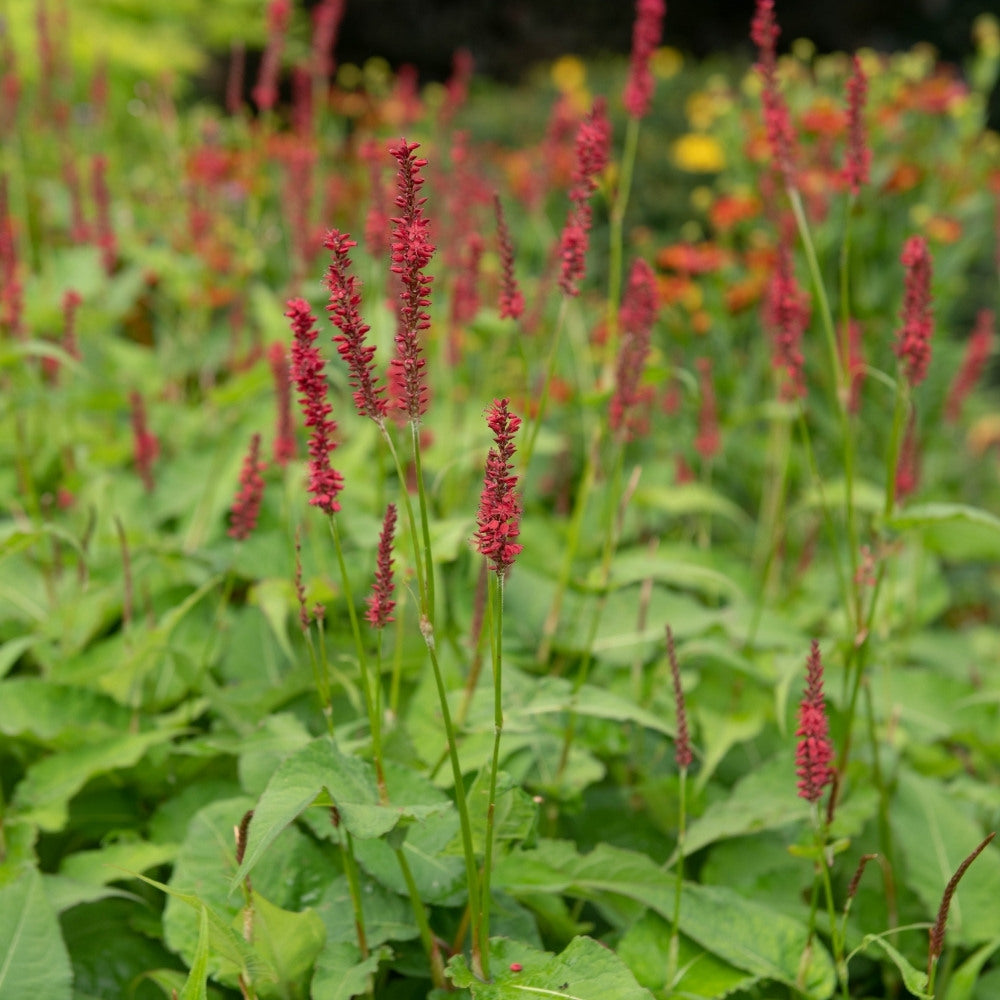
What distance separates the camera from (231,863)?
1.65m

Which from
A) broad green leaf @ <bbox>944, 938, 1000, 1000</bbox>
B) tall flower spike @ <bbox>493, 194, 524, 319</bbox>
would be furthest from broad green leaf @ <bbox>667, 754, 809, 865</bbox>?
tall flower spike @ <bbox>493, 194, 524, 319</bbox>

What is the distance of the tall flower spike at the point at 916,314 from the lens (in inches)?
66.0

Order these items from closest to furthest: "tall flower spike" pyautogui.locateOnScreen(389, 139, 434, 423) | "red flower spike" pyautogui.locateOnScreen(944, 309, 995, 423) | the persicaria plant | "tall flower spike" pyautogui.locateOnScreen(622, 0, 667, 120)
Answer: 1. "tall flower spike" pyautogui.locateOnScreen(389, 139, 434, 423)
2. the persicaria plant
3. "tall flower spike" pyautogui.locateOnScreen(622, 0, 667, 120)
4. "red flower spike" pyautogui.locateOnScreen(944, 309, 995, 423)

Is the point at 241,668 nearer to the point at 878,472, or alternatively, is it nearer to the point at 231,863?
the point at 231,863

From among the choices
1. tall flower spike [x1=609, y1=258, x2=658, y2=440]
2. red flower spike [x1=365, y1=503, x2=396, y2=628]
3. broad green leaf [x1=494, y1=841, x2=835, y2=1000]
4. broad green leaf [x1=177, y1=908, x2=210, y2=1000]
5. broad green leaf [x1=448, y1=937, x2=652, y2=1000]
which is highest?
tall flower spike [x1=609, y1=258, x2=658, y2=440]

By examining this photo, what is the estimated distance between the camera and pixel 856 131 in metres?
1.74

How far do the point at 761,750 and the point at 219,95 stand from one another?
971cm

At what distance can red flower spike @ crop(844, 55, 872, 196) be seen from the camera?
5.56ft

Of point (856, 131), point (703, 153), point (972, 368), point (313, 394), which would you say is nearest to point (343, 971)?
point (313, 394)

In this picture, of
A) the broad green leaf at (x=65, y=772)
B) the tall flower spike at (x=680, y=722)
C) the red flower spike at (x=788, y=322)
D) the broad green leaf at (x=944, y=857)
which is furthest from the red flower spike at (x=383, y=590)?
the broad green leaf at (x=944, y=857)

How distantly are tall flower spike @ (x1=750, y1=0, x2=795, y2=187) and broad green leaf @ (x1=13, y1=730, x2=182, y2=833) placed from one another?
4.49 ft

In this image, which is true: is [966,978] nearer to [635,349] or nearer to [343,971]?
[343,971]

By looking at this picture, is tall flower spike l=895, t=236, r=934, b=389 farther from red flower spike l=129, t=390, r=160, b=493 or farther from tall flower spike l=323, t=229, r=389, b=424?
red flower spike l=129, t=390, r=160, b=493

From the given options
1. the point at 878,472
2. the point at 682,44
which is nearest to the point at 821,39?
the point at 682,44
